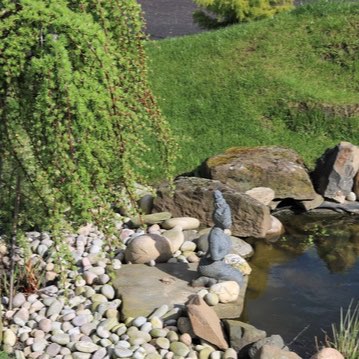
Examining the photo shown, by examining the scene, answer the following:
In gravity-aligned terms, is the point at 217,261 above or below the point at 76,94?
below

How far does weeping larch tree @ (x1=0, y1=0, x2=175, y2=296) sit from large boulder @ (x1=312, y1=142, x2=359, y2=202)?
5.66 metres

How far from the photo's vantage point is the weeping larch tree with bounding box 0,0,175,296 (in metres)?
5.54

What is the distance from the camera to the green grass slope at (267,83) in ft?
45.4

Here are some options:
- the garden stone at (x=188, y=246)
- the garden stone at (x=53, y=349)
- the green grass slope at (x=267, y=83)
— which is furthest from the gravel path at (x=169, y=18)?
the garden stone at (x=53, y=349)

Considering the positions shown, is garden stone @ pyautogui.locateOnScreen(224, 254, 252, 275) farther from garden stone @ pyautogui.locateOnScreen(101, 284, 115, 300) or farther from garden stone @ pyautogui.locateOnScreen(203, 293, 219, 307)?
garden stone @ pyautogui.locateOnScreen(101, 284, 115, 300)

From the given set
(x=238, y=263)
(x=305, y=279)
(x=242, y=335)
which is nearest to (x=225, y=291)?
(x=242, y=335)

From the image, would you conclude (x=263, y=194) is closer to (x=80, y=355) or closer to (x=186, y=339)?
(x=186, y=339)

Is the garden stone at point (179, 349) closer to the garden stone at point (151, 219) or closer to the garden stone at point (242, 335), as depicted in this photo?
the garden stone at point (242, 335)

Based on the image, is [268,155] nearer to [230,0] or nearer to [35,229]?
[35,229]

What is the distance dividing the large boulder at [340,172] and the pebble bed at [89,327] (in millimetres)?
4112

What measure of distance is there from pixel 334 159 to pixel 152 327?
5.13 m

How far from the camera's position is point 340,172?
1179 cm

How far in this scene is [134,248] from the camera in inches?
363

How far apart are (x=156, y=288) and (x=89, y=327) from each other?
966 millimetres
